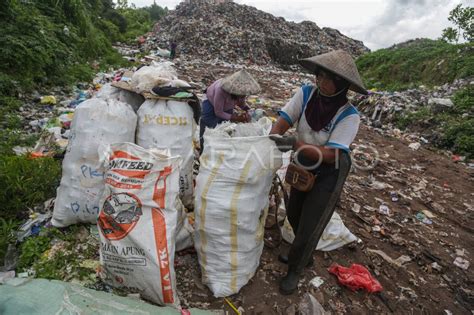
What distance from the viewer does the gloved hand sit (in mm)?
1604

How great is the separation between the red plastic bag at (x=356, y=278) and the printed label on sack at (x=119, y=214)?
52.7 inches

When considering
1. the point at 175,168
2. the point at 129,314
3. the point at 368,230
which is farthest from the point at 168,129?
the point at 368,230

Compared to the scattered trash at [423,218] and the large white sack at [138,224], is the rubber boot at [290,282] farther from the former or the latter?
the scattered trash at [423,218]

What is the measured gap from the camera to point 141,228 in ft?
4.88

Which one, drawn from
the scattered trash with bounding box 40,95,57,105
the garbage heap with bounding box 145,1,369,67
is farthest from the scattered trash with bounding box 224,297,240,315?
the garbage heap with bounding box 145,1,369,67

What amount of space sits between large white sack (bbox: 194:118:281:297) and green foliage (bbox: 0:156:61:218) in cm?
121

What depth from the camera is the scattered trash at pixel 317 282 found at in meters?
1.94

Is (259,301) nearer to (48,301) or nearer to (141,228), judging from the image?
(141,228)

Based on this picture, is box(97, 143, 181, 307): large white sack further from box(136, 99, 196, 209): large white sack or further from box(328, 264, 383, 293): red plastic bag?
box(328, 264, 383, 293): red plastic bag

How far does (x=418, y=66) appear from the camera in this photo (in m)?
11.0

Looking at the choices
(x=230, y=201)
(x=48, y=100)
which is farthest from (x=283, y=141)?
(x=48, y=100)

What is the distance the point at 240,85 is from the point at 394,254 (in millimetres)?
1864

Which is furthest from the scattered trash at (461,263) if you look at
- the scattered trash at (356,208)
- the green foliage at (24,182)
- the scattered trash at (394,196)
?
the green foliage at (24,182)

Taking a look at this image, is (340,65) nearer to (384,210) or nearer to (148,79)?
(148,79)
